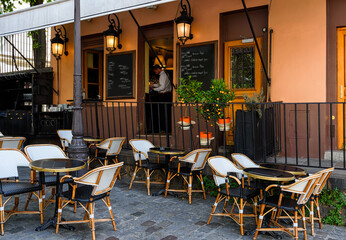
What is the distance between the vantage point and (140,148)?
625 centimetres

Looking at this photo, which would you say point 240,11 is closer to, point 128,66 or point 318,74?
point 318,74

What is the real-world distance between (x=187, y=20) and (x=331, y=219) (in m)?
4.83

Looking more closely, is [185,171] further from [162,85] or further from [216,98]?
[162,85]

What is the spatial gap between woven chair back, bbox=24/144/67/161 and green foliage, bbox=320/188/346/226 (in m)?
4.10

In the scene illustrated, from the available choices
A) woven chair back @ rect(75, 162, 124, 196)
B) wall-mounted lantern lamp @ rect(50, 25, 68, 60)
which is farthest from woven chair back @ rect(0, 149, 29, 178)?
wall-mounted lantern lamp @ rect(50, 25, 68, 60)

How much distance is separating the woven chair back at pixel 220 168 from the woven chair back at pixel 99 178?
4.49ft

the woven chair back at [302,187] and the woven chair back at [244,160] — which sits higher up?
the woven chair back at [244,160]

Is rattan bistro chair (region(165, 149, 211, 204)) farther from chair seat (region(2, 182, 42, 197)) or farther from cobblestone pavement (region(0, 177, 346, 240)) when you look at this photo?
chair seat (region(2, 182, 42, 197))

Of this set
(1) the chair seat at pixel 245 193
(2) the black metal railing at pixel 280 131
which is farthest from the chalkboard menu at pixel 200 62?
(1) the chair seat at pixel 245 193

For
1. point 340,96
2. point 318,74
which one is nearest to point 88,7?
point 318,74

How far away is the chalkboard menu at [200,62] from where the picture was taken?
7.16m

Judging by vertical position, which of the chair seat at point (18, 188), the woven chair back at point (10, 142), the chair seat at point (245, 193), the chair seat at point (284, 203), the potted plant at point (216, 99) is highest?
the potted plant at point (216, 99)

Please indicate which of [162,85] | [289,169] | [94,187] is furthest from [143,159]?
[162,85]

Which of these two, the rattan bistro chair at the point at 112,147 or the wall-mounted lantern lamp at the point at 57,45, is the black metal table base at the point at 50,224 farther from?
the wall-mounted lantern lamp at the point at 57,45
